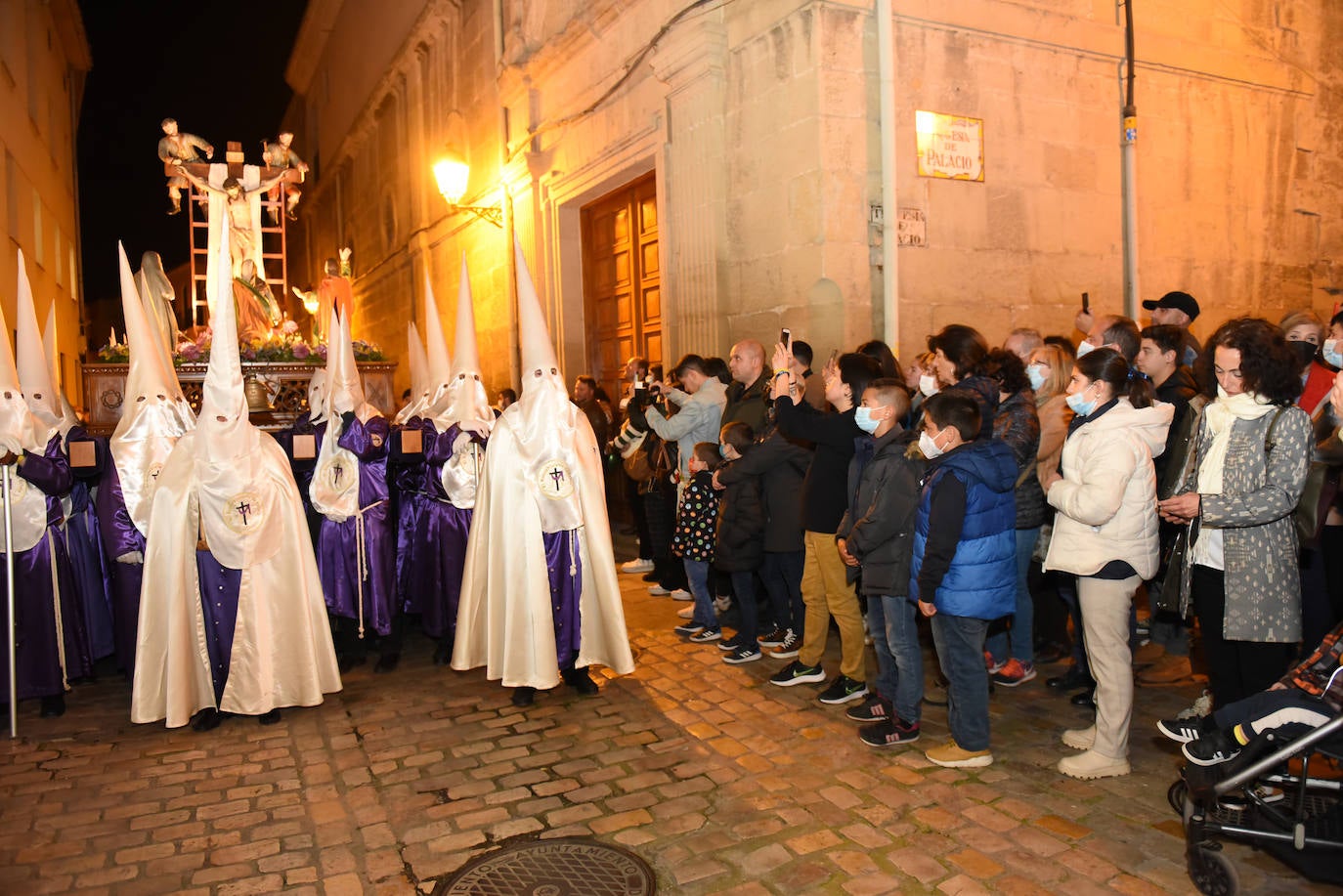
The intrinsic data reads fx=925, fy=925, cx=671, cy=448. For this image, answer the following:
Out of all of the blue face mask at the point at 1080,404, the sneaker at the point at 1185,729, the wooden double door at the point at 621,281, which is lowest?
the sneaker at the point at 1185,729

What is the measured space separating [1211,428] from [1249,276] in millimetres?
7082

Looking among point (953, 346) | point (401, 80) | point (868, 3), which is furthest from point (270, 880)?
point (401, 80)

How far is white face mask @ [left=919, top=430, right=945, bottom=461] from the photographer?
13.7 ft

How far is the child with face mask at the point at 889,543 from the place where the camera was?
4.32m

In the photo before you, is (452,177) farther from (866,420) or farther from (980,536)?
(980,536)

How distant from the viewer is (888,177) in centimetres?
766

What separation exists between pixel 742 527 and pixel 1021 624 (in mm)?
1676

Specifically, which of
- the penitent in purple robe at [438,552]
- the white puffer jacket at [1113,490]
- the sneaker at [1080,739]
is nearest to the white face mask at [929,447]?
the white puffer jacket at [1113,490]

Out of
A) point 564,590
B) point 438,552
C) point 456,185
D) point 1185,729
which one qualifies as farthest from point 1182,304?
point 456,185

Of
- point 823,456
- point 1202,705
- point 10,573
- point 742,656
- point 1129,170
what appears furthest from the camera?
point 1129,170

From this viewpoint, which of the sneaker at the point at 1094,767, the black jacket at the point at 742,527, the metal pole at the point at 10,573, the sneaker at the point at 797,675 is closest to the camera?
the sneaker at the point at 1094,767

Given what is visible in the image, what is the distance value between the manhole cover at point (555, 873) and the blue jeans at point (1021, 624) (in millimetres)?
2736

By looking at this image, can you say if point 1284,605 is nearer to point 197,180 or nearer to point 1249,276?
point 1249,276

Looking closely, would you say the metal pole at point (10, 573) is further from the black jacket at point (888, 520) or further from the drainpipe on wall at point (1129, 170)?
the drainpipe on wall at point (1129, 170)
